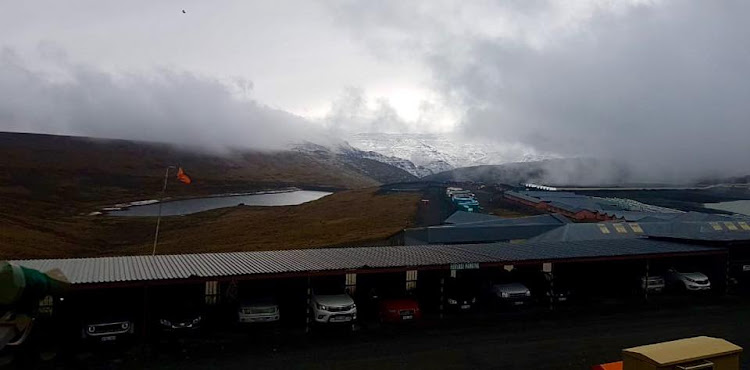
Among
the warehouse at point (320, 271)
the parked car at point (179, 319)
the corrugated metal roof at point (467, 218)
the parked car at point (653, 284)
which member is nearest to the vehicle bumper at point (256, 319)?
the warehouse at point (320, 271)

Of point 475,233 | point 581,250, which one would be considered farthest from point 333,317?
point 475,233

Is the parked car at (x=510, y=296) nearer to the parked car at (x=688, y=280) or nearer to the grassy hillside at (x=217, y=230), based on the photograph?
the parked car at (x=688, y=280)

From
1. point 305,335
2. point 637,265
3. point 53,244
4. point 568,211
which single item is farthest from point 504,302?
→ point 53,244

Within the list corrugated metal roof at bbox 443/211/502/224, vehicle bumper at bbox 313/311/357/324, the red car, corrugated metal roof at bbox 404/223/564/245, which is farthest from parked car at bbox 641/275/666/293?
corrugated metal roof at bbox 443/211/502/224

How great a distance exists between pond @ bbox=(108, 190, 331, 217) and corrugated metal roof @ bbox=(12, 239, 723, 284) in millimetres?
77535

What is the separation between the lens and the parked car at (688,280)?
82.8ft

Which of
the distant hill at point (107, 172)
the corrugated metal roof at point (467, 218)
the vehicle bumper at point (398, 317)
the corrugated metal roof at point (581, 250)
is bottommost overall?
the vehicle bumper at point (398, 317)

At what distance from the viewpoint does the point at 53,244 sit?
187 ft

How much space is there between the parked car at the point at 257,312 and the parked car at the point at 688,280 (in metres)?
18.9

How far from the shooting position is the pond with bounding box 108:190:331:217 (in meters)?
101

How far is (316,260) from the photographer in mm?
21250

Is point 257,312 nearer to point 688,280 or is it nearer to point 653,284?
point 653,284

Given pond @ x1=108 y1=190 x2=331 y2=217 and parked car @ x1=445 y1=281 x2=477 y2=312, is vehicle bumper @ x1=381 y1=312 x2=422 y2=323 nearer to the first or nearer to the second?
parked car @ x1=445 y1=281 x2=477 y2=312

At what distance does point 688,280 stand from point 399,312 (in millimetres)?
14702
